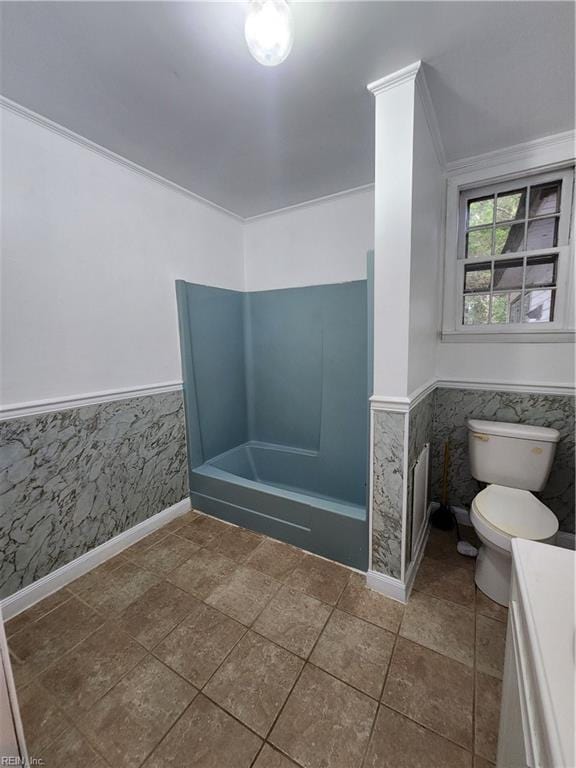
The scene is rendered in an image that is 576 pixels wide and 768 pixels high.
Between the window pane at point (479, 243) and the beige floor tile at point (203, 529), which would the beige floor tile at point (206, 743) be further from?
the window pane at point (479, 243)

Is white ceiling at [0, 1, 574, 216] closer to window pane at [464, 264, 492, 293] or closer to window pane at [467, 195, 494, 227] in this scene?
window pane at [467, 195, 494, 227]

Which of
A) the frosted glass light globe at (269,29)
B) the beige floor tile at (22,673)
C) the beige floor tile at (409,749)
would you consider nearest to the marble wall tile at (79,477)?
the beige floor tile at (22,673)

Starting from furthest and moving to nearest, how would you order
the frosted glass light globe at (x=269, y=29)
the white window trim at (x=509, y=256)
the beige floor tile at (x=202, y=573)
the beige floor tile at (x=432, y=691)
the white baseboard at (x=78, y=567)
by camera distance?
the white window trim at (x=509, y=256) < the beige floor tile at (x=202, y=573) < the white baseboard at (x=78, y=567) < the beige floor tile at (x=432, y=691) < the frosted glass light globe at (x=269, y=29)

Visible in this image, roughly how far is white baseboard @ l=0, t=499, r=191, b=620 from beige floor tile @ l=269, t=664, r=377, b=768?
1207mm

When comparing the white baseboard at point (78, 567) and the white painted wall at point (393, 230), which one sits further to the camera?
the white baseboard at point (78, 567)

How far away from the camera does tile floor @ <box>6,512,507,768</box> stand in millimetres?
1001

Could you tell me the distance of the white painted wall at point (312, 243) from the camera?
2.29 m

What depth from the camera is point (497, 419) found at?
1.97 m

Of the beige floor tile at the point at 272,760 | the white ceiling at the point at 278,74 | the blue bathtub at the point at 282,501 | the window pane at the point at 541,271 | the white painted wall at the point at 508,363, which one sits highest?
the white ceiling at the point at 278,74

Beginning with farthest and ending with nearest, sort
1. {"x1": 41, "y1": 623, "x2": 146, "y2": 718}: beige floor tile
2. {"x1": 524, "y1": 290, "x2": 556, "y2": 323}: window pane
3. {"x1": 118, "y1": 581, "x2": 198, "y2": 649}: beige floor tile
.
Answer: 1. {"x1": 524, "y1": 290, "x2": 556, "y2": 323}: window pane
2. {"x1": 118, "y1": 581, "x2": 198, "y2": 649}: beige floor tile
3. {"x1": 41, "y1": 623, "x2": 146, "y2": 718}: beige floor tile

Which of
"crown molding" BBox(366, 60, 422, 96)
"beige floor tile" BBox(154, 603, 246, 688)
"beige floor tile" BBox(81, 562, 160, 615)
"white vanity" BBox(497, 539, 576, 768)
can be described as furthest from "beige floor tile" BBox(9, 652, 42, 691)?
"crown molding" BBox(366, 60, 422, 96)

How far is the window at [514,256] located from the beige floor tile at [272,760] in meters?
2.21

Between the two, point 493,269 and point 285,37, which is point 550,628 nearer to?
point 285,37

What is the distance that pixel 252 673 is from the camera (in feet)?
3.97
